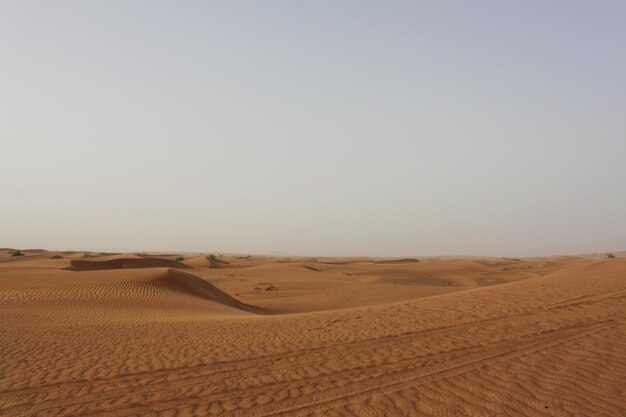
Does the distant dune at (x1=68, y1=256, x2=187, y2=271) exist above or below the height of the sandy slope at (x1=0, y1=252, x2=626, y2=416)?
above

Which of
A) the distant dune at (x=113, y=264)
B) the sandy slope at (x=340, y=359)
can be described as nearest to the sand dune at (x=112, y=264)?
the distant dune at (x=113, y=264)

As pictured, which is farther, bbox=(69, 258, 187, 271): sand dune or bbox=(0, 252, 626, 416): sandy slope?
bbox=(69, 258, 187, 271): sand dune

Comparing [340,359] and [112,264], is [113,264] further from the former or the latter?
[340,359]

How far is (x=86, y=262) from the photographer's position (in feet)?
115

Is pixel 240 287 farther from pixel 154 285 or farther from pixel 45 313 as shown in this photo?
pixel 45 313

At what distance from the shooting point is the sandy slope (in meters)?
5.96

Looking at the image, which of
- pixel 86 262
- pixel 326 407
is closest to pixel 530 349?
pixel 326 407

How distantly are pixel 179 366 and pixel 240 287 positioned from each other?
24.1m

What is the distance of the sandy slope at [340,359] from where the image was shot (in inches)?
235

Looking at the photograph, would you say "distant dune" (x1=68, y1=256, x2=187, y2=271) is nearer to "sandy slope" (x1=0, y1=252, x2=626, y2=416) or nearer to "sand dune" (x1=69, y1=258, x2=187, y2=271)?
"sand dune" (x1=69, y1=258, x2=187, y2=271)

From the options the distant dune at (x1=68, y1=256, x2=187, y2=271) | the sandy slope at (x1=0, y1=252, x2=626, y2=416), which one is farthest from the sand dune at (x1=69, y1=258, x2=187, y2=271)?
the sandy slope at (x1=0, y1=252, x2=626, y2=416)

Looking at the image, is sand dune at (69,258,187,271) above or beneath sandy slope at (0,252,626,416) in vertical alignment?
above

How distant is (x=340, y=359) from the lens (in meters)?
7.89

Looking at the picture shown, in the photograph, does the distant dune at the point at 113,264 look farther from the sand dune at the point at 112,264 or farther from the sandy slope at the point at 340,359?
the sandy slope at the point at 340,359
